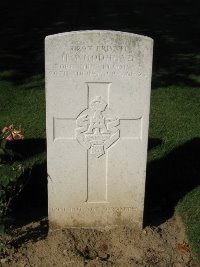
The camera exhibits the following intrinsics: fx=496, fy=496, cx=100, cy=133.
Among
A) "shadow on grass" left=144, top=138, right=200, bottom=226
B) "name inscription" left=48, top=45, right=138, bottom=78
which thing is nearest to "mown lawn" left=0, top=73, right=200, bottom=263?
"shadow on grass" left=144, top=138, right=200, bottom=226

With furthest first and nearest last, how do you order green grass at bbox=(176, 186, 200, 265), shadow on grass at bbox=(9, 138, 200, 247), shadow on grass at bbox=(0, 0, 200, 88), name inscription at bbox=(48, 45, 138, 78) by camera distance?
shadow on grass at bbox=(0, 0, 200, 88)
shadow on grass at bbox=(9, 138, 200, 247)
green grass at bbox=(176, 186, 200, 265)
name inscription at bbox=(48, 45, 138, 78)

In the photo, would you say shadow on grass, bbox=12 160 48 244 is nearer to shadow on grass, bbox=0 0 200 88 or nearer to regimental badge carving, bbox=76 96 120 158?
regimental badge carving, bbox=76 96 120 158

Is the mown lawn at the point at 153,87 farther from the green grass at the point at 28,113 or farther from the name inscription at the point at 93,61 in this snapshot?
the name inscription at the point at 93,61

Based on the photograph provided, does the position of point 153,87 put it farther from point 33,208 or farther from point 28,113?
point 33,208

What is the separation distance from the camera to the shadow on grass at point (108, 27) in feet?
33.7

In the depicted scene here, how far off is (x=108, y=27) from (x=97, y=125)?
437 inches

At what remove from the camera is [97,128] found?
4379mm

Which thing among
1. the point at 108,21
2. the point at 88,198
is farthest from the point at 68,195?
the point at 108,21

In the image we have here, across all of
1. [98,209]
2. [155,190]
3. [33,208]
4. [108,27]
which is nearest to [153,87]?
[155,190]

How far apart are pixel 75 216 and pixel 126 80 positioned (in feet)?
4.66

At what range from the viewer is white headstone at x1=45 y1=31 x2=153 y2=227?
4074 millimetres

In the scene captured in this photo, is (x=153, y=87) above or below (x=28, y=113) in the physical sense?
above

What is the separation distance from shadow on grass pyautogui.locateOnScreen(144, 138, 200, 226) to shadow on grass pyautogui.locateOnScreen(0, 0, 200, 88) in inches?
127

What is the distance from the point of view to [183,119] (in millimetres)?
7535
